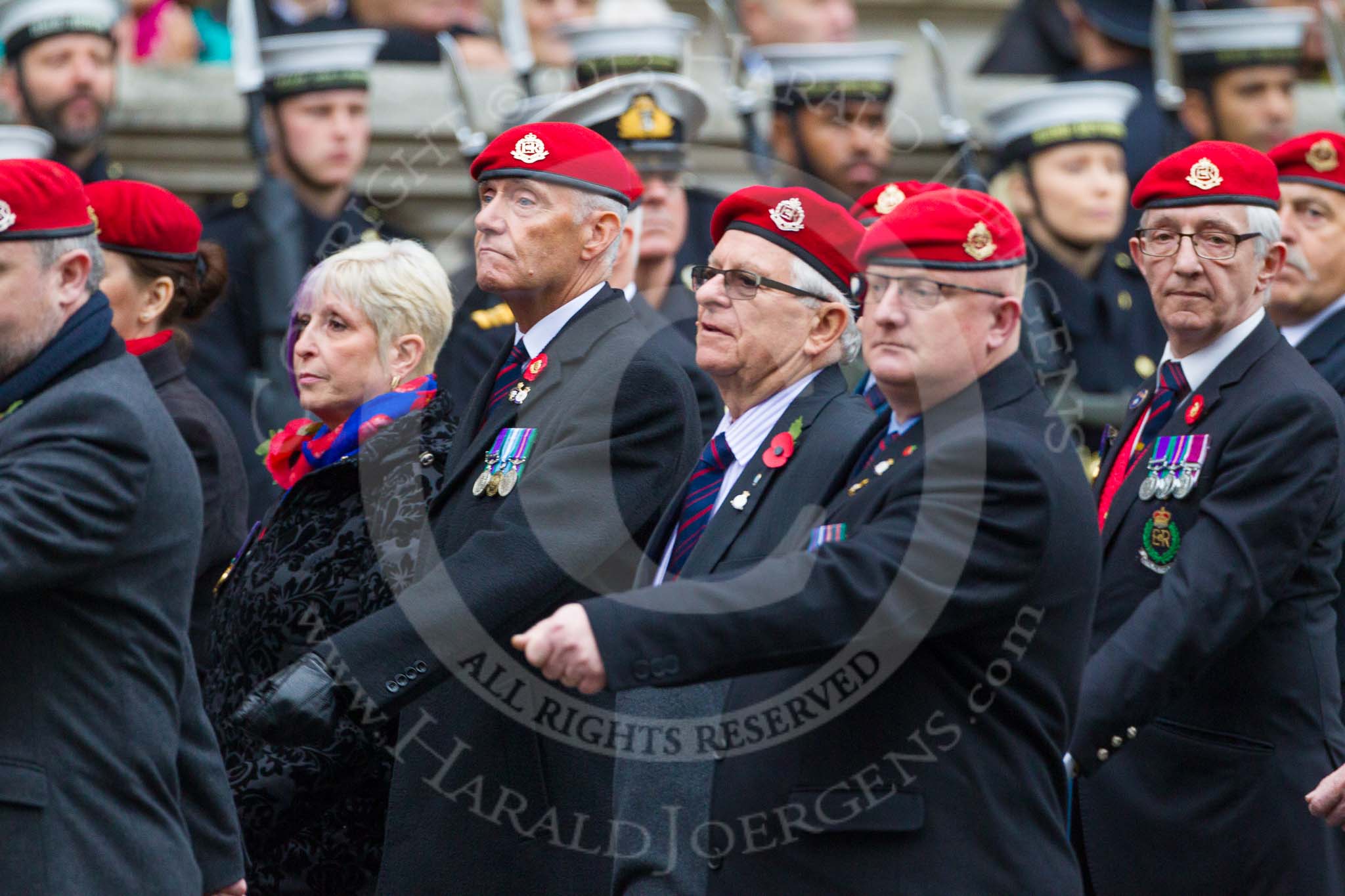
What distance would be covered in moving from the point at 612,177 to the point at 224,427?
1.21m

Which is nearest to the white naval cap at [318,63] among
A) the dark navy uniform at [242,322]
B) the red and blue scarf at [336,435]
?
the dark navy uniform at [242,322]

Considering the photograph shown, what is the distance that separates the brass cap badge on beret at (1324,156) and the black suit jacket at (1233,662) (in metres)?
1.13

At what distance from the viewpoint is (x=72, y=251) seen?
12.7 feet

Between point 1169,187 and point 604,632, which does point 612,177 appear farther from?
point 604,632

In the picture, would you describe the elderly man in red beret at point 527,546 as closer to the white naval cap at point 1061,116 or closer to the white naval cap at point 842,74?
the white naval cap at point 842,74

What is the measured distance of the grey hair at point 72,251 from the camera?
3.82 metres

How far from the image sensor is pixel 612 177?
15.3 ft

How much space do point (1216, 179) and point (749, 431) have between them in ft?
4.38

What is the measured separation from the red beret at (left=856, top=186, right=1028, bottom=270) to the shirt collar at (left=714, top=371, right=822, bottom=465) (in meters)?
0.58

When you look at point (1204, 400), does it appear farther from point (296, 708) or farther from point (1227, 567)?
point (296, 708)

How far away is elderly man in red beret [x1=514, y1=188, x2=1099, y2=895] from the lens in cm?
340

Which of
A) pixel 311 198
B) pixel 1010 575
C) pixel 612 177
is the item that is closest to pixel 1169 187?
pixel 612 177

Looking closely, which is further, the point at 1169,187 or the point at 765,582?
the point at 1169,187

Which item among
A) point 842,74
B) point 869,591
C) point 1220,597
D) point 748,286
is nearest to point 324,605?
point 748,286
